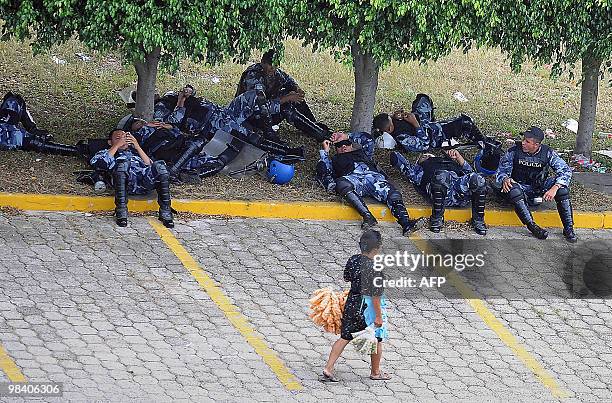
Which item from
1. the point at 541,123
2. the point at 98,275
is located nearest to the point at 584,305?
the point at 98,275

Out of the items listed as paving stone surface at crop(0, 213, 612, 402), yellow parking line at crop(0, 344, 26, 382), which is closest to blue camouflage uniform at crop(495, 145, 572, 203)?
paving stone surface at crop(0, 213, 612, 402)

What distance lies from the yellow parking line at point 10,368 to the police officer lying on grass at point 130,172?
115 inches

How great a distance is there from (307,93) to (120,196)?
6.54m

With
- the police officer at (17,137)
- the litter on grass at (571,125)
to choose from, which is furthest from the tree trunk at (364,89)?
the litter on grass at (571,125)

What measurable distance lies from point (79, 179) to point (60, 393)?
14.4ft

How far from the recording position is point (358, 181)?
12586 mm

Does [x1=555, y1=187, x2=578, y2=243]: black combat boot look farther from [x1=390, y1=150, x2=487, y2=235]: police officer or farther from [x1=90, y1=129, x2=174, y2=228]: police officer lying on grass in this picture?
[x1=90, y1=129, x2=174, y2=228]: police officer lying on grass

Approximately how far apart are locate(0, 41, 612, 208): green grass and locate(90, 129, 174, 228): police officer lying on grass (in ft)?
2.30

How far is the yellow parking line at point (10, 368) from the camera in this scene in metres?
8.65

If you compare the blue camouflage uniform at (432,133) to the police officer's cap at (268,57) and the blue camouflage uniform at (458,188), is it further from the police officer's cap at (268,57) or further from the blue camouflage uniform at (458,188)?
the police officer's cap at (268,57)

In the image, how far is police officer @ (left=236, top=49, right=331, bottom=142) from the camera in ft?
48.7

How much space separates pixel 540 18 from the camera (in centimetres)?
1286

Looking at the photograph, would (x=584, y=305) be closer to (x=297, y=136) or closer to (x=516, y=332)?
(x=516, y=332)

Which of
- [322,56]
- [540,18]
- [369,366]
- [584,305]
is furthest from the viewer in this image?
[322,56]
